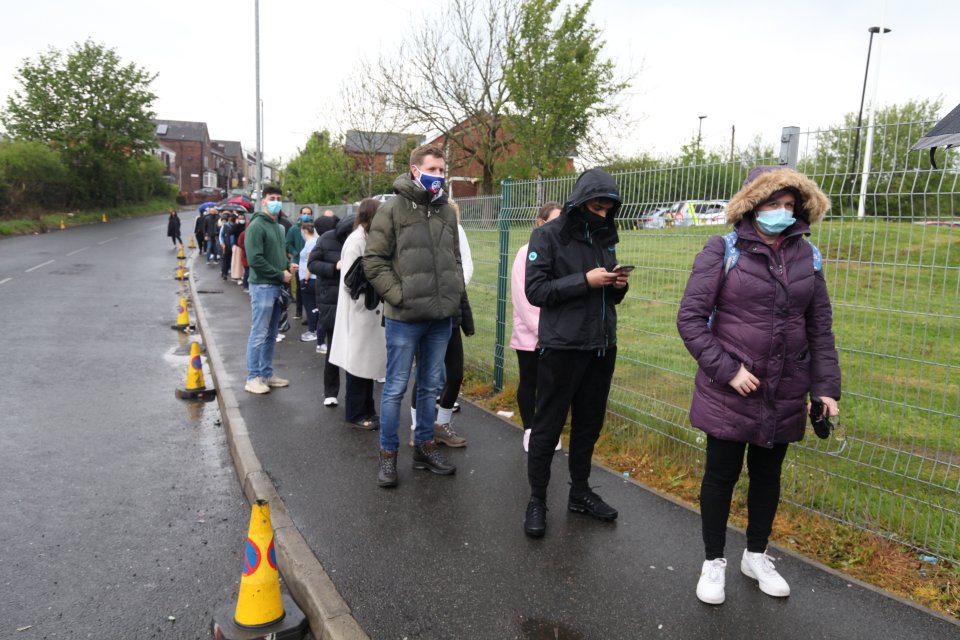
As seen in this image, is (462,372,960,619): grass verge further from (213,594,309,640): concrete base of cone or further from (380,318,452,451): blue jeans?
(213,594,309,640): concrete base of cone

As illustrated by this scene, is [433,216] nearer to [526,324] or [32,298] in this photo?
[526,324]

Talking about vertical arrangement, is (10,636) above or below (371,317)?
below

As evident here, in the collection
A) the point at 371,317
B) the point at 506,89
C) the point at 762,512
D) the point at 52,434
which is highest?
the point at 506,89

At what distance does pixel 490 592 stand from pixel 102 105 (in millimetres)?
48154

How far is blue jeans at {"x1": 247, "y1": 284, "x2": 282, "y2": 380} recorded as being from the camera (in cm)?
680

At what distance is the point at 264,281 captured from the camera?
6.77 metres

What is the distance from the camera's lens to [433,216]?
4.36 metres

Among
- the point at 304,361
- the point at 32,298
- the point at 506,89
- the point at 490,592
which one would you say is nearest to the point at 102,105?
the point at 506,89

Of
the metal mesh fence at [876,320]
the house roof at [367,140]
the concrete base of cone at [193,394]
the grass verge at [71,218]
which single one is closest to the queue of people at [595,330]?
the metal mesh fence at [876,320]

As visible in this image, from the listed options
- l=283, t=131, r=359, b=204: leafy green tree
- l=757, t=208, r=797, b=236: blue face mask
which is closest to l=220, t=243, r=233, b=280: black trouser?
l=283, t=131, r=359, b=204: leafy green tree

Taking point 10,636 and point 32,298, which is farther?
point 32,298

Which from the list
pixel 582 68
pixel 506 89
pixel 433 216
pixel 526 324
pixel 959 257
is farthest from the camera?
pixel 506 89

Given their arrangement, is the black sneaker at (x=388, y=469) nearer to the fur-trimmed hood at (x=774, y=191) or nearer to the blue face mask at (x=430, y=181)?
the blue face mask at (x=430, y=181)

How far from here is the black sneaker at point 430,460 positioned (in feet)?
15.5
